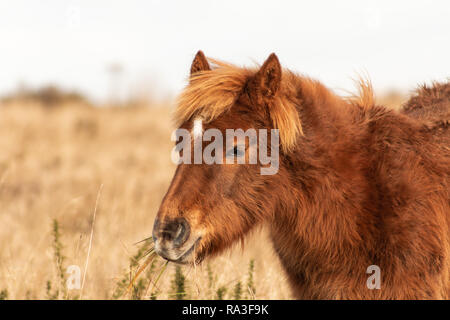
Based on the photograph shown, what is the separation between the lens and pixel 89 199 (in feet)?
34.2

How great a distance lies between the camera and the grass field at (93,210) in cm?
462

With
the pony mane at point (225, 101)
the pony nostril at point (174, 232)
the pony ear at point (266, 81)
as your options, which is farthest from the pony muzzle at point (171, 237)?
the pony ear at point (266, 81)

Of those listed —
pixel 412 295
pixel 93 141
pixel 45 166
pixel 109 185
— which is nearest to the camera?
pixel 412 295

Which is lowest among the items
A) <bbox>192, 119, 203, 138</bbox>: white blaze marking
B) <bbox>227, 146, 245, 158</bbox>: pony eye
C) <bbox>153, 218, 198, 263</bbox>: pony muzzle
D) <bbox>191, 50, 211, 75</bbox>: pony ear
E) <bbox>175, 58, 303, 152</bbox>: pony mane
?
<bbox>153, 218, 198, 263</bbox>: pony muzzle

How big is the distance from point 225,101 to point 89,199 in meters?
7.77

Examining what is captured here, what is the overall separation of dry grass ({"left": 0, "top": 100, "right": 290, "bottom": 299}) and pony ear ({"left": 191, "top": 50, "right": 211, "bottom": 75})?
1266mm

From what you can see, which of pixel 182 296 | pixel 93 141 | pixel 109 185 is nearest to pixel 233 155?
pixel 182 296

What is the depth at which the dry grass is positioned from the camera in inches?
197

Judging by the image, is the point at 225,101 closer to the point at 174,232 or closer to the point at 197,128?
the point at 197,128

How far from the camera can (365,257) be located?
128 inches

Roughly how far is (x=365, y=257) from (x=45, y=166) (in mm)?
10543

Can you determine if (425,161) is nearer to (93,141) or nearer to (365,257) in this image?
(365,257)

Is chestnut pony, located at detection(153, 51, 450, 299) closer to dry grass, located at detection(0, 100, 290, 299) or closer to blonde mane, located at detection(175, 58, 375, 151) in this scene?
blonde mane, located at detection(175, 58, 375, 151)

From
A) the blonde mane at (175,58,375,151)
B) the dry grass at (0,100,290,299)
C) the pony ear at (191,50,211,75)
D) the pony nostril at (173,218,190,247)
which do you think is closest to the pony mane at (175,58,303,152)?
the blonde mane at (175,58,375,151)
